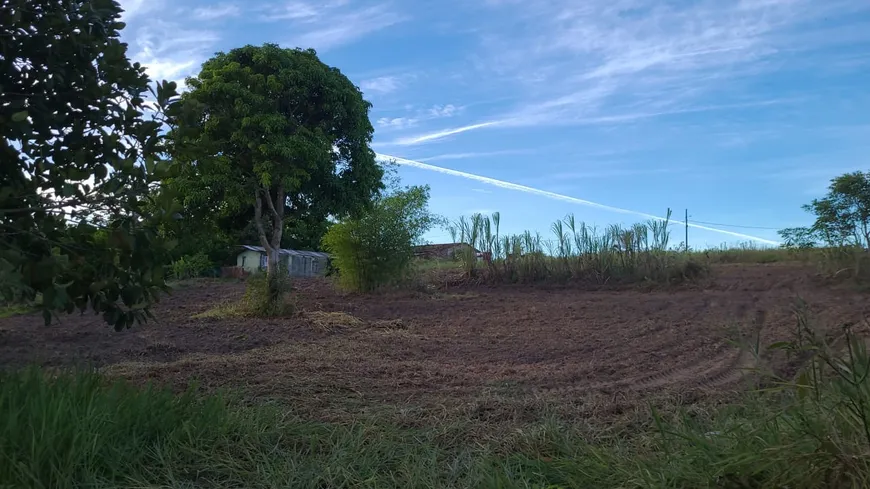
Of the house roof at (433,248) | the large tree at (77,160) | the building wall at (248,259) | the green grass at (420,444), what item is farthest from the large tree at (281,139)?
the building wall at (248,259)

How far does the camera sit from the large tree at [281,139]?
10.3m

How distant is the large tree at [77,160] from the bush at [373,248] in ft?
36.8

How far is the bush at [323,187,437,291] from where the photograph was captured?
14812 mm

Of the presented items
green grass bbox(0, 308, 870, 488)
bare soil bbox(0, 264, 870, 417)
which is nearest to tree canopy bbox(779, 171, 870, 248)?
bare soil bbox(0, 264, 870, 417)

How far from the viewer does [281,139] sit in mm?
10383

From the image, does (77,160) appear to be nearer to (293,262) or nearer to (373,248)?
(373,248)

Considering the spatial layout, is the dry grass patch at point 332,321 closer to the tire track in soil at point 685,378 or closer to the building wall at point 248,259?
→ the tire track in soil at point 685,378

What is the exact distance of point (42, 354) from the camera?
5887 millimetres

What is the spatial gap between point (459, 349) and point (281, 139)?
17.4 ft

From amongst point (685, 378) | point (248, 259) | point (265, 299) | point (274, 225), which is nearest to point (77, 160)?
point (685, 378)

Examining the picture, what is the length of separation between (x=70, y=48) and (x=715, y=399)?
4.37 meters

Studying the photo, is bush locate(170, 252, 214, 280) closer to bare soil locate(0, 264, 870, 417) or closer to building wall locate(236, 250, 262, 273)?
building wall locate(236, 250, 262, 273)

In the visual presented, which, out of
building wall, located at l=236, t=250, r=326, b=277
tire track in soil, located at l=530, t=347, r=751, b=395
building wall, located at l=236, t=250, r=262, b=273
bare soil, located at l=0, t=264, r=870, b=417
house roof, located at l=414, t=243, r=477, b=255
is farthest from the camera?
building wall, located at l=236, t=250, r=262, b=273

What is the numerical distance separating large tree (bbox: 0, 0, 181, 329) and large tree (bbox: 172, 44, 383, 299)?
6333 millimetres
